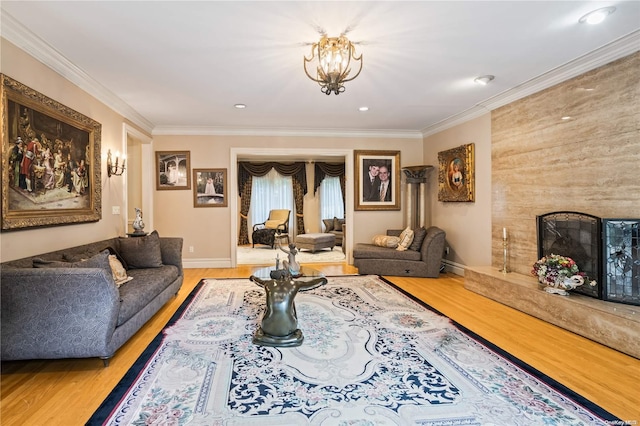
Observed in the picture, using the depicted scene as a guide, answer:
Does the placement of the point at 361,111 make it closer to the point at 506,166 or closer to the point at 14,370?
the point at 506,166

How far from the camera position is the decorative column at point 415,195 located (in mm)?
6281

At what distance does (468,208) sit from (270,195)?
631 cm

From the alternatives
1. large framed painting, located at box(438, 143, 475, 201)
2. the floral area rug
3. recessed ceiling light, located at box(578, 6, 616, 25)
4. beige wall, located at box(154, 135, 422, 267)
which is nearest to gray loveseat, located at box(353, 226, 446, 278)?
large framed painting, located at box(438, 143, 475, 201)

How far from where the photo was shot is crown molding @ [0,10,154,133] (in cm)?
254

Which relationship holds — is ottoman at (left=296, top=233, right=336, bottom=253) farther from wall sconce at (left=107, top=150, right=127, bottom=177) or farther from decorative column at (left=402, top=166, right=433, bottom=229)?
wall sconce at (left=107, top=150, right=127, bottom=177)

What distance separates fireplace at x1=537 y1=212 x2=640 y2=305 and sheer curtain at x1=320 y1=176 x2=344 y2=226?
693 centimetres

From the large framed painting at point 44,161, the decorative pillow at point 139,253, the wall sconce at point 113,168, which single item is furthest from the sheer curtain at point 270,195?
the large framed painting at point 44,161

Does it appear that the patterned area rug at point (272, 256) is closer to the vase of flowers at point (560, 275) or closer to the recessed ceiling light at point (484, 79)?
the vase of flowers at point (560, 275)

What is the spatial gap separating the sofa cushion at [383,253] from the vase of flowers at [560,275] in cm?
216

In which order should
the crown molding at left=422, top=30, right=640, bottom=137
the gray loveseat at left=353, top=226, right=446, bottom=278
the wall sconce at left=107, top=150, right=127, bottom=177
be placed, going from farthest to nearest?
the gray loveseat at left=353, top=226, right=446, bottom=278 < the wall sconce at left=107, top=150, right=127, bottom=177 < the crown molding at left=422, top=30, right=640, bottom=137

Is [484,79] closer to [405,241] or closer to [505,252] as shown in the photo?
[505,252]

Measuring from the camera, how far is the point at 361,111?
513 cm

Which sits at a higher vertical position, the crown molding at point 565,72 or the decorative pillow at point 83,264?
the crown molding at point 565,72

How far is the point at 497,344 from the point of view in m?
2.83
